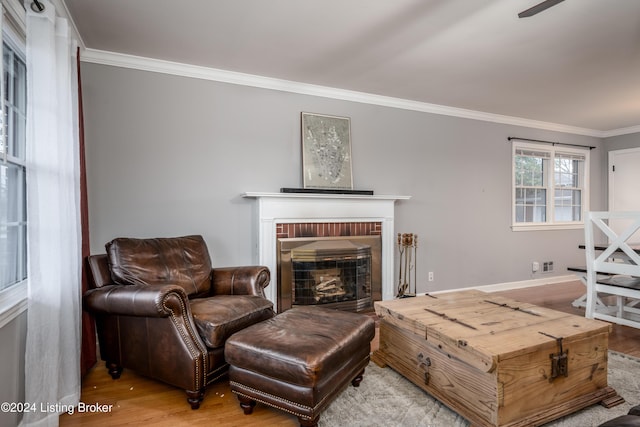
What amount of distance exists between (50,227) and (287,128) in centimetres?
234

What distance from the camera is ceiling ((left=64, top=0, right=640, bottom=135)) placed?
229cm

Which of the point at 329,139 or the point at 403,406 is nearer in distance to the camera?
the point at 403,406

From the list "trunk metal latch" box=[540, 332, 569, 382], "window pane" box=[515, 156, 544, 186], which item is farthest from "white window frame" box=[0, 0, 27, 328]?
"window pane" box=[515, 156, 544, 186]

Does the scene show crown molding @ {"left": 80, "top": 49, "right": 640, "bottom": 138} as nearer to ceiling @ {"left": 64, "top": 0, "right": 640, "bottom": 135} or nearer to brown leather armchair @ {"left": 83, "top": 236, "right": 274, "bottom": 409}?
ceiling @ {"left": 64, "top": 0, "right": 640, "bottom": 135}

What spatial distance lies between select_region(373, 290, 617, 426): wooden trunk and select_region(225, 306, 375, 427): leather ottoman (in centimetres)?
36

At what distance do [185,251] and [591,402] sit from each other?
9.02 feet

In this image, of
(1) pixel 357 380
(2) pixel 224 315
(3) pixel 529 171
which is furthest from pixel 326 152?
(3) pixel 529 171

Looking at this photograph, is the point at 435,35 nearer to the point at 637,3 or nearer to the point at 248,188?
the point at 637,3

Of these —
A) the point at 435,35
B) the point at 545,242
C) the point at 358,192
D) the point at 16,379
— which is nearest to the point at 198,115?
the point at 358,192

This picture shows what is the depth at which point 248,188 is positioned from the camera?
3469mm

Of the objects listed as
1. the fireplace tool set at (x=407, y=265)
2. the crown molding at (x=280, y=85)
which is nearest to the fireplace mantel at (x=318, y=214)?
the fireplace tool set at (x=407, y=265)

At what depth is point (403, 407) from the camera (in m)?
1.90

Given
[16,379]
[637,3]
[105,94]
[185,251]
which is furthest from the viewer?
[105,94]

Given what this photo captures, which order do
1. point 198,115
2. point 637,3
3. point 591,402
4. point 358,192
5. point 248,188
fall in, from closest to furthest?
point 591,402 → point 637,3 → point 198,115 → point 248,188 → point 358,192
